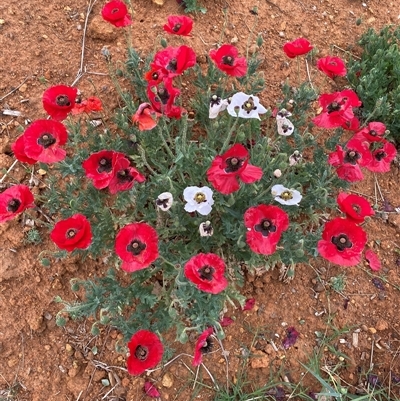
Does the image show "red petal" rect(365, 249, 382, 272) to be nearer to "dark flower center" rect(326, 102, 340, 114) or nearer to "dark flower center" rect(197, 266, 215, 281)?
"dark flower center" rect(326, 102, 340, 114)

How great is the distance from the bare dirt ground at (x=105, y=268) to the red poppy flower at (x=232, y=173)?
4.06 ft

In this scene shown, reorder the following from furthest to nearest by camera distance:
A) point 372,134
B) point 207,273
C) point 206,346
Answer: point 372,134 < point 206,346 < point 207,273

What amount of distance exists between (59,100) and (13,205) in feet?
2.22

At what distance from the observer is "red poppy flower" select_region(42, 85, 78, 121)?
291cm

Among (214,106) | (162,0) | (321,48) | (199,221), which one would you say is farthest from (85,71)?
(321,48)

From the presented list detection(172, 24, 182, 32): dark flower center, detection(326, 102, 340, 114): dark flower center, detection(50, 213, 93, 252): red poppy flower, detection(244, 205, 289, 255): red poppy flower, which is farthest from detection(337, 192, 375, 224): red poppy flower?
detection(172, 24, 182, 32): dark flower center

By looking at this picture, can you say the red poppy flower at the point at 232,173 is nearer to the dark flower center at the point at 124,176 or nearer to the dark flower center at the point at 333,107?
the dark flower center at the point at 124,176

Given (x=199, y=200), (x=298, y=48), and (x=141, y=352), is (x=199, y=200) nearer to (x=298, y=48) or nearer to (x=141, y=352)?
(x=141, y=352)

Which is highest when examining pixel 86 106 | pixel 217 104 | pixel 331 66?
pixel 331 66

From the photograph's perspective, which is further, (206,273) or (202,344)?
(202,344)

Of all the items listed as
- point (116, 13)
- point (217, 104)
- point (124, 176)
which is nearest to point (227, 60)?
point (217, 104)

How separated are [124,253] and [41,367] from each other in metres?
1.26

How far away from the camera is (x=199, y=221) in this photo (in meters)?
3.16

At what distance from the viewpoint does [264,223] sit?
2.75 meters
